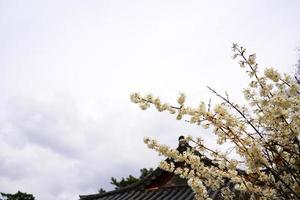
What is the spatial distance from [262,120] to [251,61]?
0.60 metres

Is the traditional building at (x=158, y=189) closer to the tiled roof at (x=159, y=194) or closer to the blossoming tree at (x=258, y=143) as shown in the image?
the tiled roof at (x=159, y=194)

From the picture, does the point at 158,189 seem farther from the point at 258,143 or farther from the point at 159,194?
the point at 258,143

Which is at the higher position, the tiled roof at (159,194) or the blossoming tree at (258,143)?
the tiled roof at (159,194)

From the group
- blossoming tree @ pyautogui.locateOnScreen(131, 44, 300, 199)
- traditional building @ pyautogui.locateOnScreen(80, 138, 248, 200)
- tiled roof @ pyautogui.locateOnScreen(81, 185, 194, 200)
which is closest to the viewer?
blossoming tree @ pyautogui.locateOnScreen(131, 44, 300, 199)

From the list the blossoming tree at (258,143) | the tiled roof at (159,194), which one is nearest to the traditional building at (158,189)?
the tiled roof at (159,194)

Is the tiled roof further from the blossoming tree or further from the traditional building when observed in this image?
the blossoming tree

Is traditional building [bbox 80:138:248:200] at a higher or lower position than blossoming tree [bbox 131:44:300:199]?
higher

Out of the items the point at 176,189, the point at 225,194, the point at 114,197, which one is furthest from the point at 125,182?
the point at 225,194

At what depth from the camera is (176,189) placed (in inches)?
456

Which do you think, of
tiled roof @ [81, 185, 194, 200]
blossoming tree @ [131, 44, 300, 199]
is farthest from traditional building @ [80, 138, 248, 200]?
blossoming tree @ [131, 44, 300, 199]

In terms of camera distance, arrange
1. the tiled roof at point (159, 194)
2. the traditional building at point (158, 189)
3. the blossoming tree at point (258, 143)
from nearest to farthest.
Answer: the blossoming tree at point (258, 143) < the tiled roof at point (159, 194) < the traditional building at point (158, 189)

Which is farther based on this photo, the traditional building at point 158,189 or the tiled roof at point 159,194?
the traditional building at point 158,189

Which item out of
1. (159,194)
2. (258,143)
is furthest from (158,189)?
(258,143)

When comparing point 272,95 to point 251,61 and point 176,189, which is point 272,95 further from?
point 176,189
